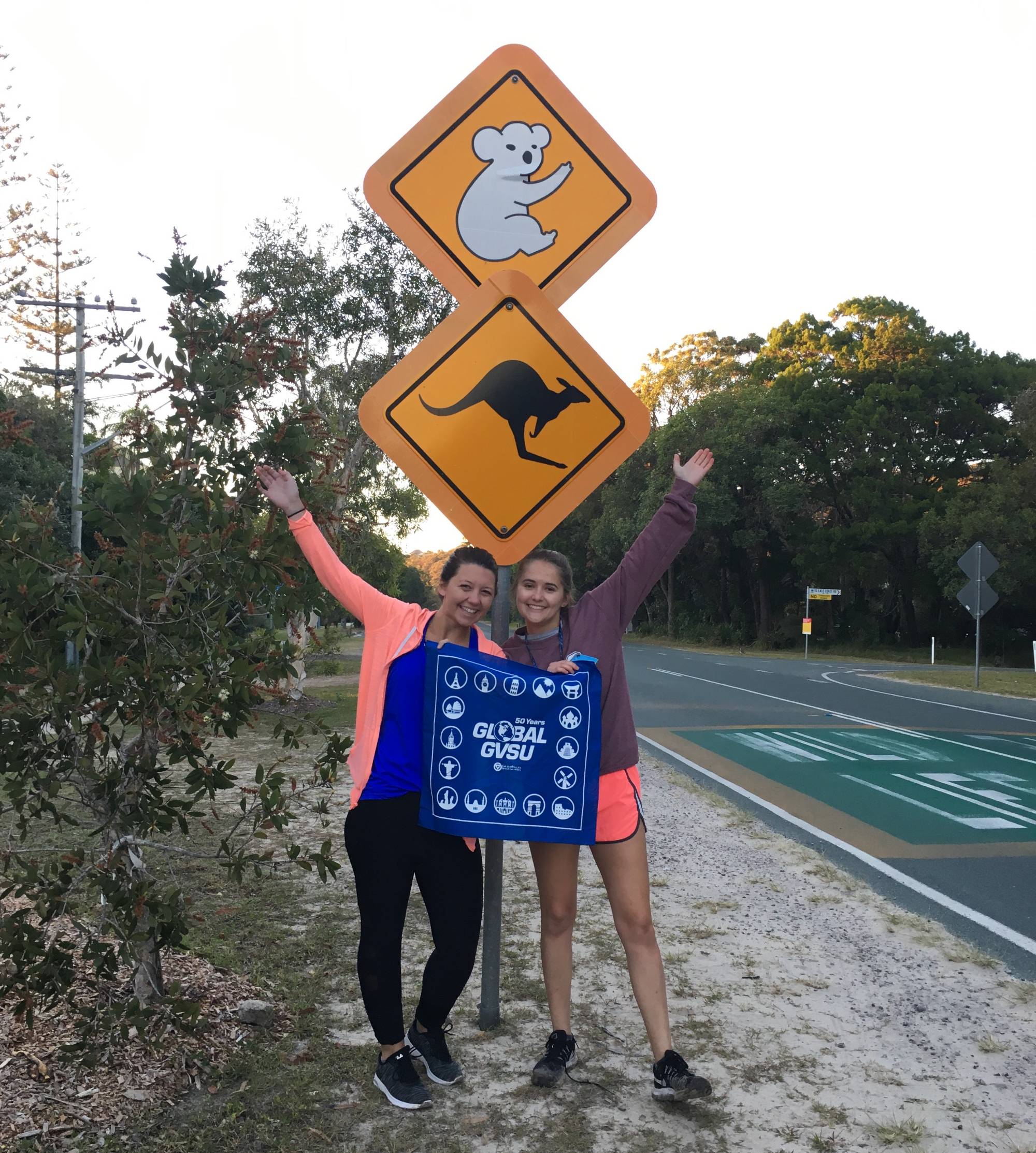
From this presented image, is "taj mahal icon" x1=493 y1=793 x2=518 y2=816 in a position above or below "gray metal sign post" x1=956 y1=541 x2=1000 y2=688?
below

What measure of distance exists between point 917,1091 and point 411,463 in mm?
2697

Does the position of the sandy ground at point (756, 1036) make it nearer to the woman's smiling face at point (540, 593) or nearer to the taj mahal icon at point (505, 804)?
the taj mahal icon at point (505, 804)

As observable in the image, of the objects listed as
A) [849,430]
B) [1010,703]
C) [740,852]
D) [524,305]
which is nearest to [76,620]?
[524,305]

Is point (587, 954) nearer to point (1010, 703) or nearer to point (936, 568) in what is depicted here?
point (1010, 703)

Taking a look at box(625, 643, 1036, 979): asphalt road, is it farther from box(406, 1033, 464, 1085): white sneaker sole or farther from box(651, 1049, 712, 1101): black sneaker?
box(406, 1033, 464, 1085): white sneaker sole

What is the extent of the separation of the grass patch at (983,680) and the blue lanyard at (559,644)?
760 inches

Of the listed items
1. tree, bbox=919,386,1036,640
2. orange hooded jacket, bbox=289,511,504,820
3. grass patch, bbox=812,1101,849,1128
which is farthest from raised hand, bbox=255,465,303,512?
tree, bbox=919,386,1036,640

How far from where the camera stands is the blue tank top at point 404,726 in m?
3.25

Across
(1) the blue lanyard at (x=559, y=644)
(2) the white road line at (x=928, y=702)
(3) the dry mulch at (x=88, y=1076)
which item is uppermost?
(1) the blue lanyard at (x=559, y=644)

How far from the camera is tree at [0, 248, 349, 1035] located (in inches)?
116

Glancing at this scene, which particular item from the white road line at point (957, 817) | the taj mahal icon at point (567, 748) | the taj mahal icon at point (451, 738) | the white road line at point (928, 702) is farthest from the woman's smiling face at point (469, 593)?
the white road line at point (928, 702)

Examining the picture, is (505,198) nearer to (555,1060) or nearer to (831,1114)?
(555,1060)

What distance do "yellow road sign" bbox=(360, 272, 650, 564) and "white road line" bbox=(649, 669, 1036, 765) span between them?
30.7ft

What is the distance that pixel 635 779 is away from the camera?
3.48m
